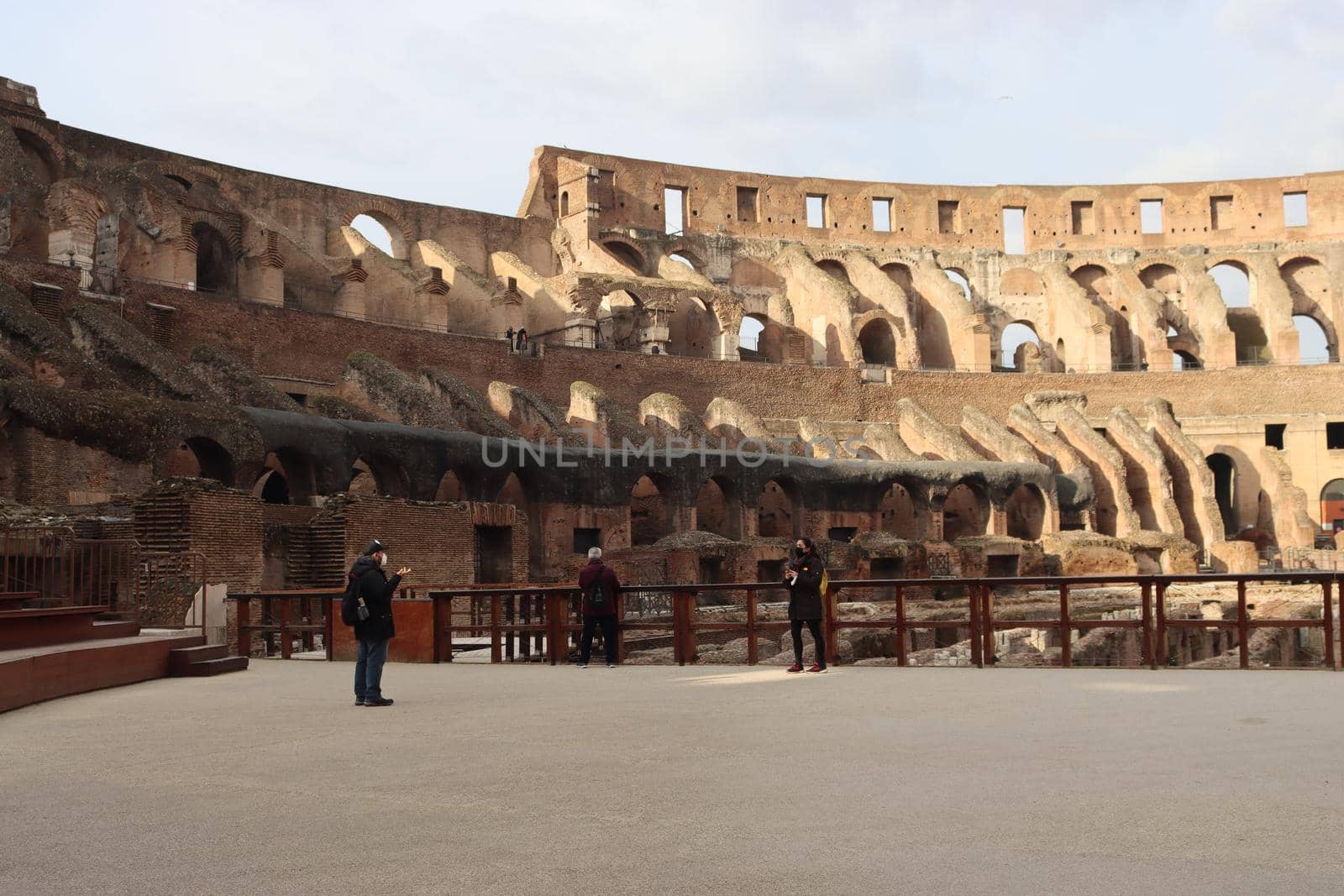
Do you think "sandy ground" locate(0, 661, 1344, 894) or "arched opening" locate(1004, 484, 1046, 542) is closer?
"sandy ground" locate(0, 661, 1344, 894)

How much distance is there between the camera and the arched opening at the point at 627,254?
146 ft

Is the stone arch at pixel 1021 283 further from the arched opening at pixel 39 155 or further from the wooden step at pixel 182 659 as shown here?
the wooden step at pixel 182 659

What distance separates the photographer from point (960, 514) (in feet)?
113

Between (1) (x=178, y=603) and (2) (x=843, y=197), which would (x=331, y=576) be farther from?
(2) (x=843, y=197)

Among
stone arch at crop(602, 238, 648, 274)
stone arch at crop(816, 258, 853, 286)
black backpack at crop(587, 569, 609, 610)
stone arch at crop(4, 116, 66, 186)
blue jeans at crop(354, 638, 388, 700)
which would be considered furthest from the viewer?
stone arch at crop(816, 258, 853, 286)

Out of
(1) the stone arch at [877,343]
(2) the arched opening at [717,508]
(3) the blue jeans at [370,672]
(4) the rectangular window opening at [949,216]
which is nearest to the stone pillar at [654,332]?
(1) the stone arch at [877,343]

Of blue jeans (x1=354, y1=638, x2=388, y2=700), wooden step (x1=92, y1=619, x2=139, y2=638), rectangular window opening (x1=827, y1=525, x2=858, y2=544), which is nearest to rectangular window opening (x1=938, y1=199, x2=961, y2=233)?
rectangular window opening (x1=827, y1=525, x2=858, y2=544)

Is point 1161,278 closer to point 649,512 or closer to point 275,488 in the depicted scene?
point 649,512

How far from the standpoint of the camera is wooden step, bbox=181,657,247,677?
36.9 ft

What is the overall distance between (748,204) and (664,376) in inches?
582

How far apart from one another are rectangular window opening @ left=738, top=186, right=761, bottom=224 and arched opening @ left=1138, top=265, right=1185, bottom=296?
543 inches

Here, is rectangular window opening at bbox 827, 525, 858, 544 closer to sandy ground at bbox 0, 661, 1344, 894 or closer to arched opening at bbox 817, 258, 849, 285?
arched opening at bbox 817, 258, 849, 285

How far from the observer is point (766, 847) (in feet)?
14.6

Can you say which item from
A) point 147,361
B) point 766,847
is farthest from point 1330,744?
point 147,361
